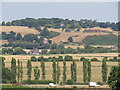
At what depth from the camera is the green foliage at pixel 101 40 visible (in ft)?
358

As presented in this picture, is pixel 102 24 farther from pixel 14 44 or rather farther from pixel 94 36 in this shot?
pixel 14 44

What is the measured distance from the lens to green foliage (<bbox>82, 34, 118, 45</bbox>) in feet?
358

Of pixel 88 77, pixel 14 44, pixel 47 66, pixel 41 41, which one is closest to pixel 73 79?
pixel 88 77

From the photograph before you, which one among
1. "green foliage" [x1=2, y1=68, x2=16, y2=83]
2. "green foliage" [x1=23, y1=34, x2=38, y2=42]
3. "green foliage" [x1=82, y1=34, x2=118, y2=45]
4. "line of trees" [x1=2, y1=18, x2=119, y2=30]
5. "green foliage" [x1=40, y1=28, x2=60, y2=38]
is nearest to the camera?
"green foliage" [x1=2, y1=68, x2=16, y2=83]

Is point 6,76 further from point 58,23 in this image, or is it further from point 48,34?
point 58,23

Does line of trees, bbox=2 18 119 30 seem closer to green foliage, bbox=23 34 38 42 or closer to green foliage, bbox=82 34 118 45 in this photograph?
green foliage, bbox=82 34 118 45

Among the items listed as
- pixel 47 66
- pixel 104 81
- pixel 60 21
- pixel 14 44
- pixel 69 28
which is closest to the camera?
pixel 104 81

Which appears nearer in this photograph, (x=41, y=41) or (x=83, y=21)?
(x=41, y=41)

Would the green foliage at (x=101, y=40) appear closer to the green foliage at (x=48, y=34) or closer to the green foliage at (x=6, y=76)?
the green foliage at (x=48, y=34)

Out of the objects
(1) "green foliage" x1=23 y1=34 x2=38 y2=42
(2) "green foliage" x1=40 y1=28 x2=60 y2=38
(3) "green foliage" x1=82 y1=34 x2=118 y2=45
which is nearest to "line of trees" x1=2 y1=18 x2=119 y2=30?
(2) "green foliage" x1=40 y1=28 x2=60 y2=38

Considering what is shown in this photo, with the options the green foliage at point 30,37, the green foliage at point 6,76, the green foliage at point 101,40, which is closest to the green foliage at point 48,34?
the green foliage at point 30,37

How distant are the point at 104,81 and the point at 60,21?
369 ft

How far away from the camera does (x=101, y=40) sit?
367ft

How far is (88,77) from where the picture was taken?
47219mm
